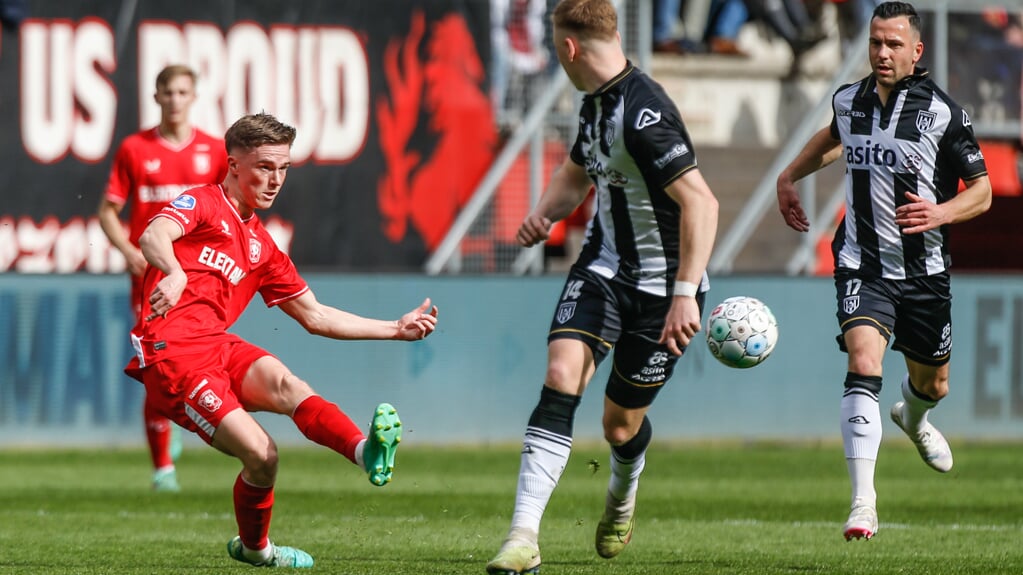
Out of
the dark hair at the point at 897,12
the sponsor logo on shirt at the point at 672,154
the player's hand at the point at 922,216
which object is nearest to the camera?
the sponsor logo on shirt at the point at 672,154

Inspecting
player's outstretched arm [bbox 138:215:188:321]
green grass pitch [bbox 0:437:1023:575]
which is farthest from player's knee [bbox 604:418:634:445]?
player's outstretched arm [bbox 138:215:188:321]

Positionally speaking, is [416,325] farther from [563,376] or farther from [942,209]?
[942,209]

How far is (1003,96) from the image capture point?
18.6 m

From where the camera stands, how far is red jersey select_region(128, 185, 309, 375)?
22.7ft

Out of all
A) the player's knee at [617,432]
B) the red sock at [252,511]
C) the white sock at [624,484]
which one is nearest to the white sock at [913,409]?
the white sock at [624,484]

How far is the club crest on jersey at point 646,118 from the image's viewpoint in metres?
6.70

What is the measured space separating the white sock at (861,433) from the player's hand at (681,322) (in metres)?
1.42

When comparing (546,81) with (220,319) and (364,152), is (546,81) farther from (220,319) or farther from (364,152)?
(220,319)

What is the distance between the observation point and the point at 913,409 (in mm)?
8750

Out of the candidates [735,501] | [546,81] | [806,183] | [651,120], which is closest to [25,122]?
[546,81]

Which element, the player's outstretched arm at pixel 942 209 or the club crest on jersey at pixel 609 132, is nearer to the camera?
A: the club crest on jersey at pixel 609 132

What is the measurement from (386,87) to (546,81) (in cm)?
167

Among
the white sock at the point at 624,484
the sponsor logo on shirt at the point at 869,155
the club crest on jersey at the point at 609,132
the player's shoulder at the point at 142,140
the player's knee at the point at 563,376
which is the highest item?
the club crest on jersey at the point at 609,132

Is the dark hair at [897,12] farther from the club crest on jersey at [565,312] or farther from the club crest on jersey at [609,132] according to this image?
the club crest on jersey at [565,312]
